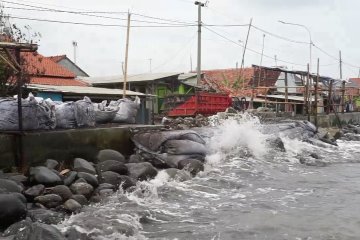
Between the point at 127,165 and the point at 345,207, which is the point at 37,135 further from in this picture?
the point at 345,207

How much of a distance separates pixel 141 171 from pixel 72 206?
9.26 feet

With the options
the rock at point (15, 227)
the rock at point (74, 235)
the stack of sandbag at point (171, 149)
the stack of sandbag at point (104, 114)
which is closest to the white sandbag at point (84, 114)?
the stack of sandbag at point (104, 114)

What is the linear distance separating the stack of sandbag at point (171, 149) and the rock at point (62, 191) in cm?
369

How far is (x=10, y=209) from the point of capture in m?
6.33

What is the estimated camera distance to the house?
107ft

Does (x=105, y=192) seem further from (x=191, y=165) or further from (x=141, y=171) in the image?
(x=191, y=165)

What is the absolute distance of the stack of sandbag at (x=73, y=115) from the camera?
10.5 meters

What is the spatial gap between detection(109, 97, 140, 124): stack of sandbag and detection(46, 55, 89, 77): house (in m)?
19.2

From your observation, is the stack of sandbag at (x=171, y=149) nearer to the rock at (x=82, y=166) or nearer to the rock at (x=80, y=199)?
the rock at (x=82, y=166)

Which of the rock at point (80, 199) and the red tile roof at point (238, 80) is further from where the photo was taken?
the red tile roof at point (238, 80)

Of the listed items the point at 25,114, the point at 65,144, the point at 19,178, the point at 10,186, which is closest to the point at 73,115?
the point at 65,144

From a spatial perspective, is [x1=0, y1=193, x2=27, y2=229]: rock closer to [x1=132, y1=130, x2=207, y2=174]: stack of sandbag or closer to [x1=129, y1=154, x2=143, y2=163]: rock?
[x1=129, y1=154, x2=143, y2=163]: rock

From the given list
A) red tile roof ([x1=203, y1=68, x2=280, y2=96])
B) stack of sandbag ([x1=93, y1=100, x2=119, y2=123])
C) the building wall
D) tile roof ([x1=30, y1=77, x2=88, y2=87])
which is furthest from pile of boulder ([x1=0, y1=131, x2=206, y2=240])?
the building wall

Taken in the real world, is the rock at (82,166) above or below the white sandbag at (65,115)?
below
